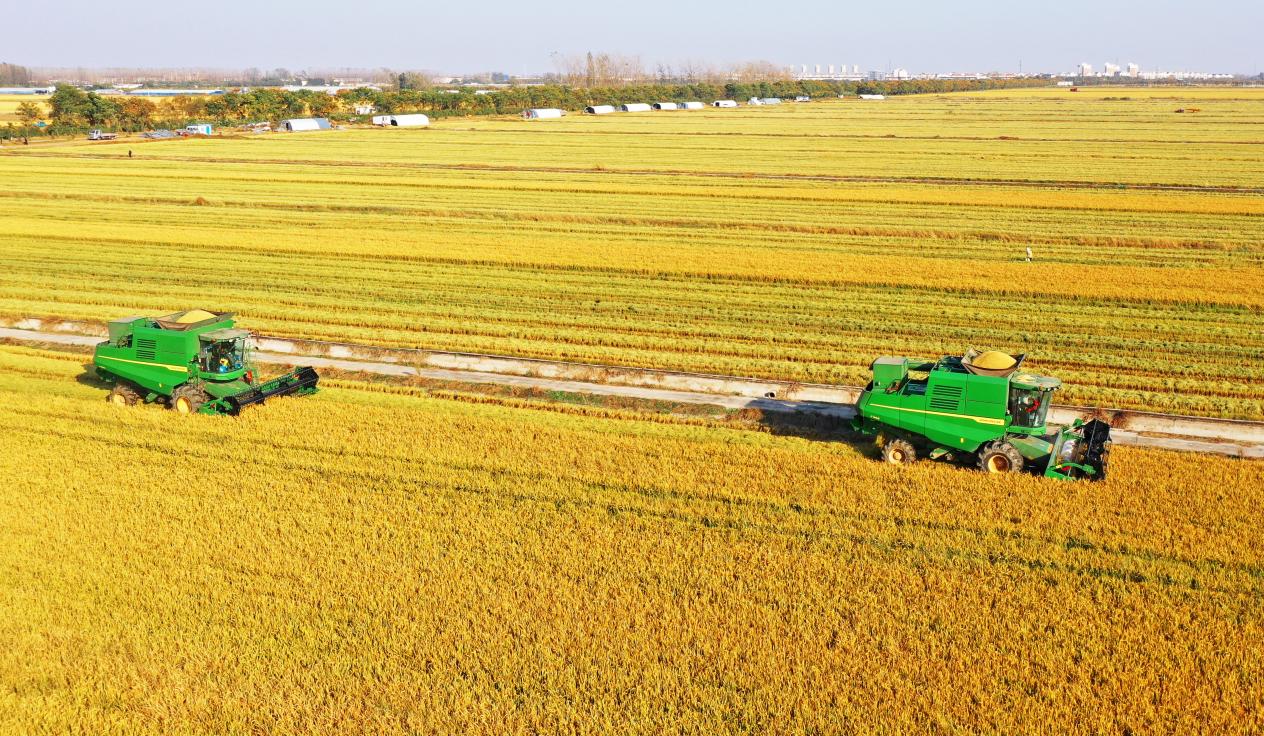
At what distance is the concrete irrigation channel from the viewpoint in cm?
2159

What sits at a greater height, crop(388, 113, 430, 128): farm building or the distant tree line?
the distant tree line

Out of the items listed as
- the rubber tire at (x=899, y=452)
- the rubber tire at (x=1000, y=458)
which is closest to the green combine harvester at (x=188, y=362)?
the rubber tire at (x=899, y=452)

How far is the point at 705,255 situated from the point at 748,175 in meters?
30.4

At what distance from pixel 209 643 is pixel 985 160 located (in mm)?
76149

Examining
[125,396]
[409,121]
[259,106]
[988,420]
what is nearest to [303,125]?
[409,121]

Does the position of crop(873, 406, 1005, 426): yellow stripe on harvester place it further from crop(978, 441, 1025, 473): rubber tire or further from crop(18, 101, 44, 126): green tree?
crop(18, 101, 44, 126): green tree

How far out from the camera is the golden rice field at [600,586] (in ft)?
40.7

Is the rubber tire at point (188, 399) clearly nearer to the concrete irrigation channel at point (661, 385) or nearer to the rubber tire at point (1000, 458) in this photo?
the concrete irrigation channel at point (661, 385)

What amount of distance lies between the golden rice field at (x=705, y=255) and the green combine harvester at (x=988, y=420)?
5.47 meters

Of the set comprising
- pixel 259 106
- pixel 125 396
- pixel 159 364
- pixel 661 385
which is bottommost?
pixel 661 385

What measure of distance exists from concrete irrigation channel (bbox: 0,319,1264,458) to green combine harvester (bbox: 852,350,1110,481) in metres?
3.02

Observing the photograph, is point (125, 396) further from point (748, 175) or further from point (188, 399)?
point (748, 175)

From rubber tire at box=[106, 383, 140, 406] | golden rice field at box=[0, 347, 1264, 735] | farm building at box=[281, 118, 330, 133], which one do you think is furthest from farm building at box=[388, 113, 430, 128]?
golden rice field at box=[0, 347, 1264, 735]

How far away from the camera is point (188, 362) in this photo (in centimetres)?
2225
